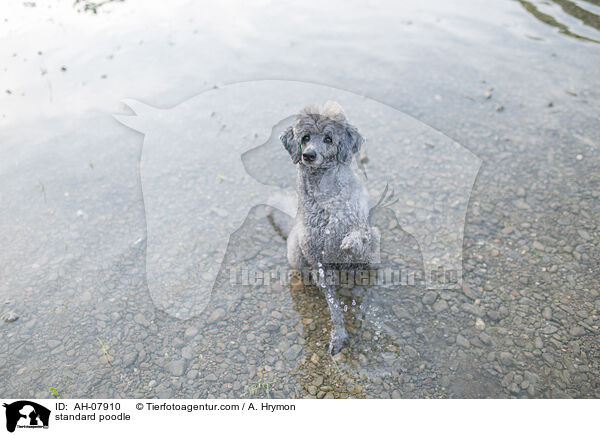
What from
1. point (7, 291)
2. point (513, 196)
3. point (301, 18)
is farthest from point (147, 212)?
point (301, 18)

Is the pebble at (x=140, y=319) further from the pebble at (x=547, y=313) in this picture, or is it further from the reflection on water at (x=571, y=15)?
the reflection on water at (x=571, y=15)

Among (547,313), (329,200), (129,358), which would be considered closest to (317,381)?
(329,200)

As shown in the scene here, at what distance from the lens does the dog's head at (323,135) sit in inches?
126

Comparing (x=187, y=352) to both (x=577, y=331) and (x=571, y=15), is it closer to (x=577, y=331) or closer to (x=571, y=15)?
(x=577, y=331)

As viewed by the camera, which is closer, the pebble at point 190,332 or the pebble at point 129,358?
the pebble at point 129,358

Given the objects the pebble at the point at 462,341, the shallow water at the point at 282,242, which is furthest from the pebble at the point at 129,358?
the pebble at the point at 462,341

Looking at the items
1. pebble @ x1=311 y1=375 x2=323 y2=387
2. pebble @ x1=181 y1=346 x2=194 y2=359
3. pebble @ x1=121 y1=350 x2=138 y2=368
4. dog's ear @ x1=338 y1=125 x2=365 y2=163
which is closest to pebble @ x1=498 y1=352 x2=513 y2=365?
pebble @ x1=311 y1=375 x2=323 y2=387

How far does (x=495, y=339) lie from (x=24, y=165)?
6887 millimetres

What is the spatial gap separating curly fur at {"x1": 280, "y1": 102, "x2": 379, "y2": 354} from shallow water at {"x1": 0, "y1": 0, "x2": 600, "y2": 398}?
1.95ft

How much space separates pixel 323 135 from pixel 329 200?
2.04ft

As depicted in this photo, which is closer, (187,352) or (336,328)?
(336,328)

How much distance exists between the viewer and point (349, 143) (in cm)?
335

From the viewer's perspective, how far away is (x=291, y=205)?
16.3 ft

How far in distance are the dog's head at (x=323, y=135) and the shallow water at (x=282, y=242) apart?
1.69 meters
